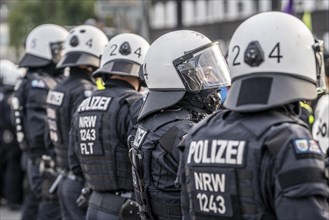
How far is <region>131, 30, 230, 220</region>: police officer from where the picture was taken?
4578mm

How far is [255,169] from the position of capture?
3398 millimetres

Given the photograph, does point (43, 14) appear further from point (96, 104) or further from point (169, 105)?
point (169, 105)

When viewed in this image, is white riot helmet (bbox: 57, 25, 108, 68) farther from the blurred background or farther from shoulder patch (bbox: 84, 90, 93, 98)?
the blurred background

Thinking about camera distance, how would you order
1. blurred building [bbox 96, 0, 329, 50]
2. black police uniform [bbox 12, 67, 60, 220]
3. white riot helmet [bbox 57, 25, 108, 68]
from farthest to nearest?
1. blurred building [bbox 96, 0, 329, 50]
2. black police uniform [bbox 12, 67, 60, 220]
3. white riot helmet [bbox 57, 25, 108, 68]

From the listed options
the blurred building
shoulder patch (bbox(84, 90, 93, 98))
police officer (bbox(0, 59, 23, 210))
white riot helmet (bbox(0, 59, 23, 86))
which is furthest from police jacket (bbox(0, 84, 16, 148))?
the blurred building

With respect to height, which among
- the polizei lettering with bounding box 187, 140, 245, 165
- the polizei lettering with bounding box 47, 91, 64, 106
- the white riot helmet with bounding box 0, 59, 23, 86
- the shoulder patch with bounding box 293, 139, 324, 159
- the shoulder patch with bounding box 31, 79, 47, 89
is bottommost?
the white riot helmet with bounding box 0, 59, 23, 86

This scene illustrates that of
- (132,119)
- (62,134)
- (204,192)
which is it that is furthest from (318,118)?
(62,134)

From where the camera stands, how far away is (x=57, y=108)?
7559mm

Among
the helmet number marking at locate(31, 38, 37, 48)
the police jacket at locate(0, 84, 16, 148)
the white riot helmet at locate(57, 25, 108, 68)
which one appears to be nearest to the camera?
the white riot helmet at locate(57, 25, 108, 68)

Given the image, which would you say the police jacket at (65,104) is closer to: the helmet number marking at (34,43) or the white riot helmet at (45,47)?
the white riot helmet at (45,47)

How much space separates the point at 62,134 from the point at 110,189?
1644mm

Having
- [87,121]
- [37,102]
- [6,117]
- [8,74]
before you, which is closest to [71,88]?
[37,102]

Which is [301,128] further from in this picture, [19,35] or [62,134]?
[19,35]

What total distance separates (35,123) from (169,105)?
13.6 ft
